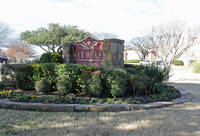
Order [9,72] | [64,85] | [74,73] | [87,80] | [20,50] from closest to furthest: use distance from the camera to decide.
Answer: [87,80], [64,85], [74,73], [9,72], [20,50]

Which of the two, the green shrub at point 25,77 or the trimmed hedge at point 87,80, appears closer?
the trimmed hedge at point 87,80

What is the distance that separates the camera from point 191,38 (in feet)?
30.6

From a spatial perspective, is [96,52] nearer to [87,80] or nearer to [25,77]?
[87,80]

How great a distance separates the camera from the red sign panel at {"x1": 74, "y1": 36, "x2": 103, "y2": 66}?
6.69m

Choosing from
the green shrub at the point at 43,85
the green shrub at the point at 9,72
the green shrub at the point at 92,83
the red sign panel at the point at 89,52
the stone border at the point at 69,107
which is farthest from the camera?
the red sign panel at the point at 89,52

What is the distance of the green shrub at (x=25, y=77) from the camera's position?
5.18m

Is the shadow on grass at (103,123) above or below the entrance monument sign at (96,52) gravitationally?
below

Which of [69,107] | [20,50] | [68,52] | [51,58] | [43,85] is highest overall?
[20,50]

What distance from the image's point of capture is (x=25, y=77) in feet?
17.1

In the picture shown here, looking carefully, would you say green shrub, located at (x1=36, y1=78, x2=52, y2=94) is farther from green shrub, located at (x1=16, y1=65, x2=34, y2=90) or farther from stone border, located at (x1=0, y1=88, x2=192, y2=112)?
stone border, located at (x1=0, y1=88, x2=192, y2=112)

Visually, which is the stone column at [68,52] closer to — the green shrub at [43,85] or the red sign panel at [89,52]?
the red sign panel at [89,52]

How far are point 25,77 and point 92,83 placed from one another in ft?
8.07

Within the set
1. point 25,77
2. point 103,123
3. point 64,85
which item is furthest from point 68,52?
point 103,123

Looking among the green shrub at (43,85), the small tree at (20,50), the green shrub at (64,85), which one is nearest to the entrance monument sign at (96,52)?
the green shrub at (64,85)
